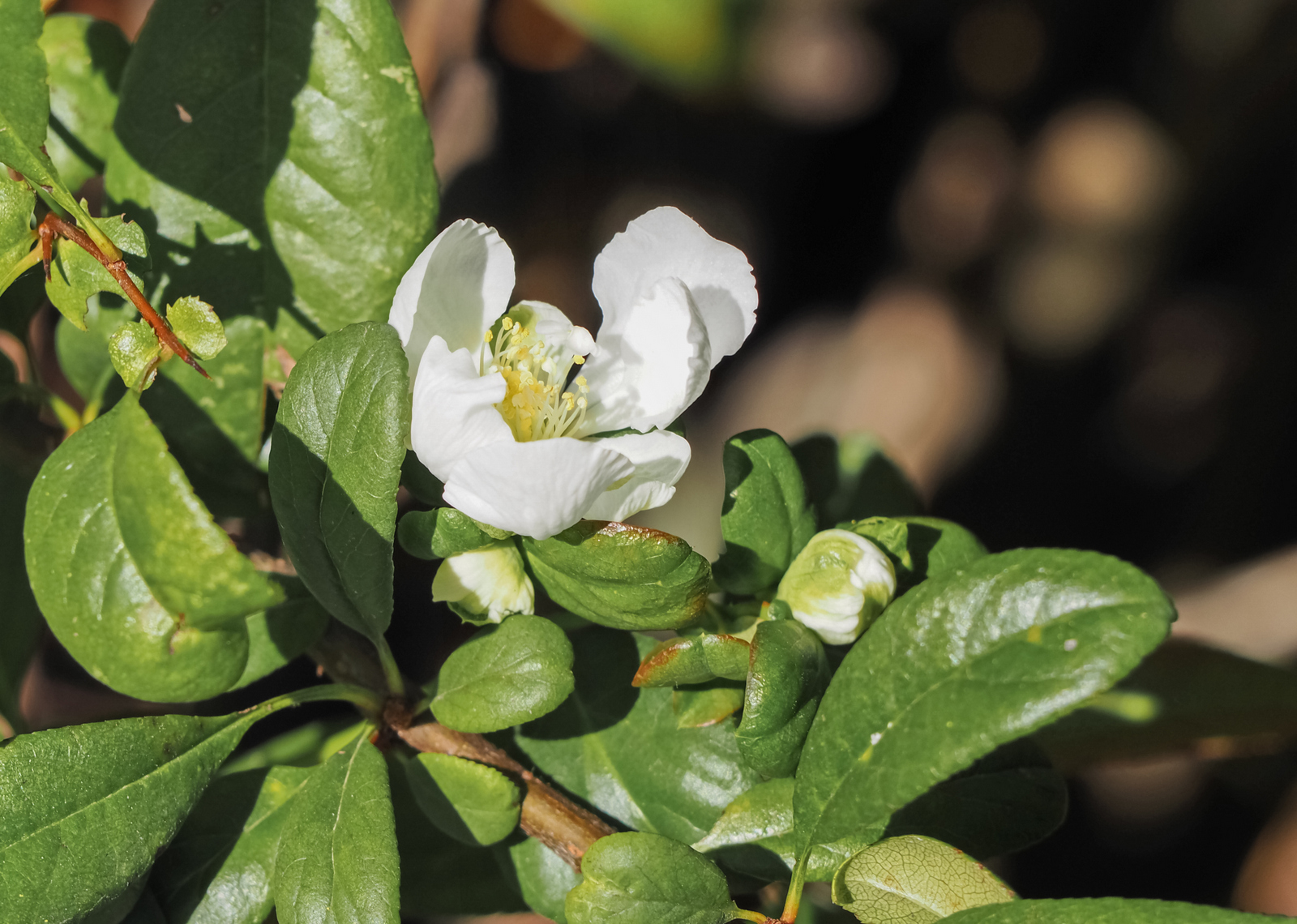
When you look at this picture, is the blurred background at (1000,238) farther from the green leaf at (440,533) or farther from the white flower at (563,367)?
the green leaf at (440,533)

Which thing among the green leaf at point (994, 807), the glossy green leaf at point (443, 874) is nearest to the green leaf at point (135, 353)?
the glossy green leaf at point (443, 874)

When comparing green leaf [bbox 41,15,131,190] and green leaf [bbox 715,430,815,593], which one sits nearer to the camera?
green leaf [bbox 715,430,815,593]

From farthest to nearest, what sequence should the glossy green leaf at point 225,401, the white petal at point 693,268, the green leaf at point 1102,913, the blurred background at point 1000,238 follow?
the blurred background at point 1000,238 < the glossy green leaf at point 225,401 < the white petal at point 693,268 < the green leaf at point 1102,913

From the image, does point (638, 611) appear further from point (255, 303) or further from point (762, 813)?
point (255, 303)

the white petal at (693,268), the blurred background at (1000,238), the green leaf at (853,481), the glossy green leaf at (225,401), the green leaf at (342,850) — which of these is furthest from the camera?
the blurred background at (1000,238)

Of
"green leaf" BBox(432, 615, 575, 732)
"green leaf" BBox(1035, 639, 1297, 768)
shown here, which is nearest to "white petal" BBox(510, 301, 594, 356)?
"green leaf" BBox(432, 615, 575, 732)

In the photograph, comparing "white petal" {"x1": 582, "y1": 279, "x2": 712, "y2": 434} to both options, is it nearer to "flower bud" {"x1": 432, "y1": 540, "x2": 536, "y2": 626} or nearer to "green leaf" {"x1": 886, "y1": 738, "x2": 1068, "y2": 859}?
"flower bud" {"x1": 432, "y1": 540, "x2": 536, "y2": 626}
